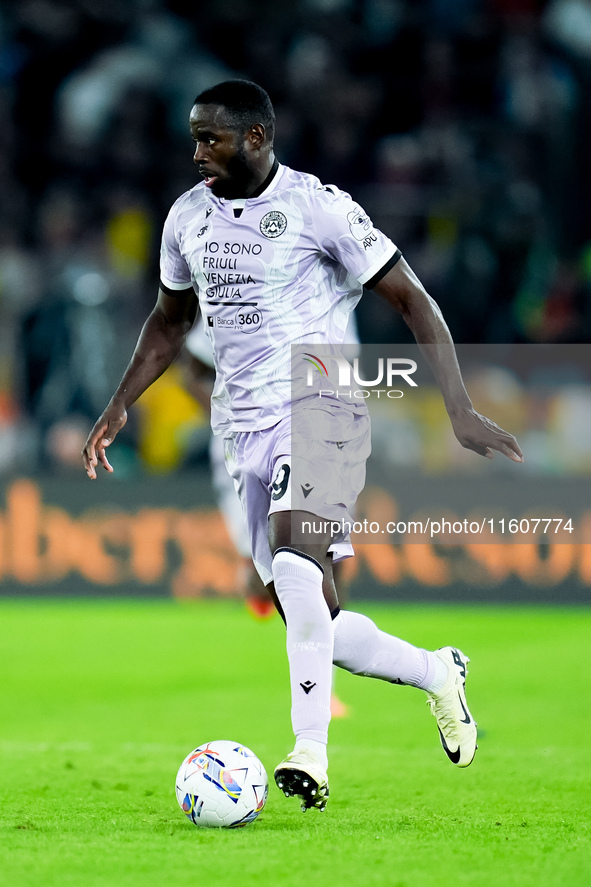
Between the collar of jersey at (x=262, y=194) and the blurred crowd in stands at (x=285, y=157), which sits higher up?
the blurred crowd in stands at (x=285, y=157)

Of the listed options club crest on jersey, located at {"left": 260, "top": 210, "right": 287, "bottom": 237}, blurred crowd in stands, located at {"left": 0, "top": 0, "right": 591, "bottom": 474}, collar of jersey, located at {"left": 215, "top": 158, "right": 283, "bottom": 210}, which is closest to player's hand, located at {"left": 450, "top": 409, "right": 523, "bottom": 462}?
club crest on jersey, located at {"left": 260, "top": 210, "right": 287, "bottom": 237}

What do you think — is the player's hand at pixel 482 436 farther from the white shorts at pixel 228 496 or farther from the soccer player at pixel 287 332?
the white shorts at pixel 228 496

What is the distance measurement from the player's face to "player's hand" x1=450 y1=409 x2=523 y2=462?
42.0 inches

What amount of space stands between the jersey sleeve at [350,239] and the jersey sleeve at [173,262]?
0.55 meters

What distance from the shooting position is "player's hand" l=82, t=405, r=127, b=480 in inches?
177

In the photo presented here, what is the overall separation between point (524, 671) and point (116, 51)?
8.60 m

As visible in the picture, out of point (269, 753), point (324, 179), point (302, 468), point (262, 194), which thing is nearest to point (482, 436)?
point (302, 468)

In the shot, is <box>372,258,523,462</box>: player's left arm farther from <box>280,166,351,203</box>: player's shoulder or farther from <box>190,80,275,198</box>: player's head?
<box>190,80,275,198</box>: player's head

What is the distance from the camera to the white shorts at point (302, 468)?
13.2ft

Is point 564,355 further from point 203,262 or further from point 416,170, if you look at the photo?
point 203,262

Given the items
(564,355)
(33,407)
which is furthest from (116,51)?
(564,355)

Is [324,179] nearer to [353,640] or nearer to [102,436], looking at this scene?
[102,436]

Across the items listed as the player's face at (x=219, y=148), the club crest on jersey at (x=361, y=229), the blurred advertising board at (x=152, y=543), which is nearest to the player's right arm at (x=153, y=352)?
the player's face at (x=219, y=148)

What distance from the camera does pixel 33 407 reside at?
10.7 meters
